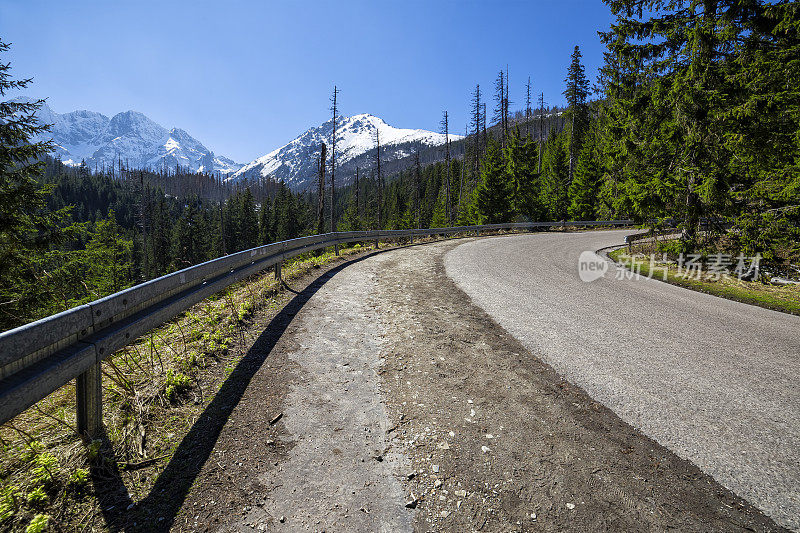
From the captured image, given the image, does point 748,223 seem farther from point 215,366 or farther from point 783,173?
point 215,366

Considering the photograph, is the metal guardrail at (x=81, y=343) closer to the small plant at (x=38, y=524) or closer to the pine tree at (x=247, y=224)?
the small plant at (x=38, y=524)

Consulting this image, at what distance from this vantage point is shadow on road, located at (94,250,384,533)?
83.0 inches

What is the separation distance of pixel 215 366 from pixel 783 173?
15062 millimetres

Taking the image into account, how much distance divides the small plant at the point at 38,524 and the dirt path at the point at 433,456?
2.28 feet

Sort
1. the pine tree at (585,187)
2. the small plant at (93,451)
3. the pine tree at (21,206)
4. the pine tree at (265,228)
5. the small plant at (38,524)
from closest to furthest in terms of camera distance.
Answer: the small plant at (38,524) → the small plant at (93,451) → the pine tree at (21,206) → the pine tree at (585,187) → the pine tree at (265,228)

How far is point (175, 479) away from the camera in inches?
97.2

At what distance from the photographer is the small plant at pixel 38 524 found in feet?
6.17

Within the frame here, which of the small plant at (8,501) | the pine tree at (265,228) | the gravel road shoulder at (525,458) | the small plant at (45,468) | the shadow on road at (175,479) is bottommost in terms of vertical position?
the gravel road shoulder at (525,458)

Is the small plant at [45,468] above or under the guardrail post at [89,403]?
under

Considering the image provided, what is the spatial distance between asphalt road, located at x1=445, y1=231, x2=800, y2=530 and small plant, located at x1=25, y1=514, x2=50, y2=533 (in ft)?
14.8

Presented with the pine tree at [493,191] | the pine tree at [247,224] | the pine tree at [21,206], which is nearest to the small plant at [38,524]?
the pine tree at [21,206]

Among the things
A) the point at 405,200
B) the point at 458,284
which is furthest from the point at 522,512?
the point at 405,200

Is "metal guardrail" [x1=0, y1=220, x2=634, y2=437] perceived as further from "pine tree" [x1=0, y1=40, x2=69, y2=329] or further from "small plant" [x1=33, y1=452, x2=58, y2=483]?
"pine tree" [x1=0, y1=40, x2=69, y2=329]

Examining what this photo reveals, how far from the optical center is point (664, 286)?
376 inches
